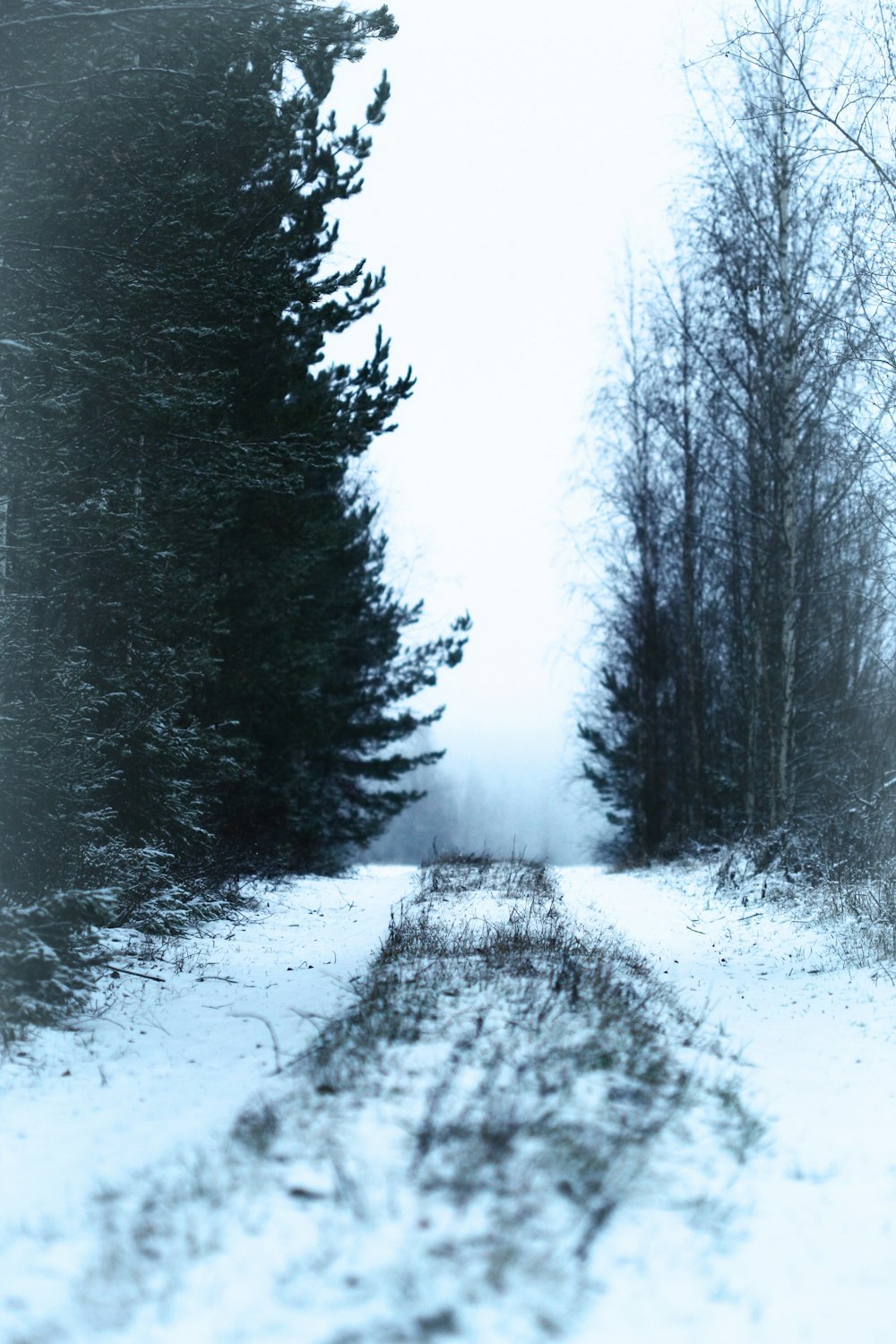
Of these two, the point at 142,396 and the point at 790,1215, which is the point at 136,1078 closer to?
the point at 790,1215

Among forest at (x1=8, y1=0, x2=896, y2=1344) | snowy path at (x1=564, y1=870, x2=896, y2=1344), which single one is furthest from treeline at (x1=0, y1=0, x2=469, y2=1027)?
snowy path at (x1=564, y1=870, x2=896, y2=1344)

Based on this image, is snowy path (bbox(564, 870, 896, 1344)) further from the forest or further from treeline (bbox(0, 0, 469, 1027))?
treeline (bbox(0, 0, 469, 1027))

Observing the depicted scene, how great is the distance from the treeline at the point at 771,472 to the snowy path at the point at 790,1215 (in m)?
4.90

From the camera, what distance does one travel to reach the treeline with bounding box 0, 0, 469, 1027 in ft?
22.3

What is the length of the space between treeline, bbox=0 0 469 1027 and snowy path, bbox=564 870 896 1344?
3842 mm

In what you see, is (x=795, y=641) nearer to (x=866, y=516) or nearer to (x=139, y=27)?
(x=866, y=516)

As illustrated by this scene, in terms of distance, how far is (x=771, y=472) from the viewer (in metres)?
14.3

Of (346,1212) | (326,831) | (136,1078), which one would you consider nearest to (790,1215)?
(346,1212)

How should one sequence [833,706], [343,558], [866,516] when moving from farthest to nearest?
[343,558], [833,706], [866,516]

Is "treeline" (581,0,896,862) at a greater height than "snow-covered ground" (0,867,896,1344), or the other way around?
"treeline" (581,0,896,862)

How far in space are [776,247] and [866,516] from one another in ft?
15.3

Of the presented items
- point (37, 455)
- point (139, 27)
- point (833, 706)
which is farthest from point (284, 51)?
point (833, 706)

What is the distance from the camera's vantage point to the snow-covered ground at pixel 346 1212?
103 inches

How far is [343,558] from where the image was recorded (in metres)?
18.5
